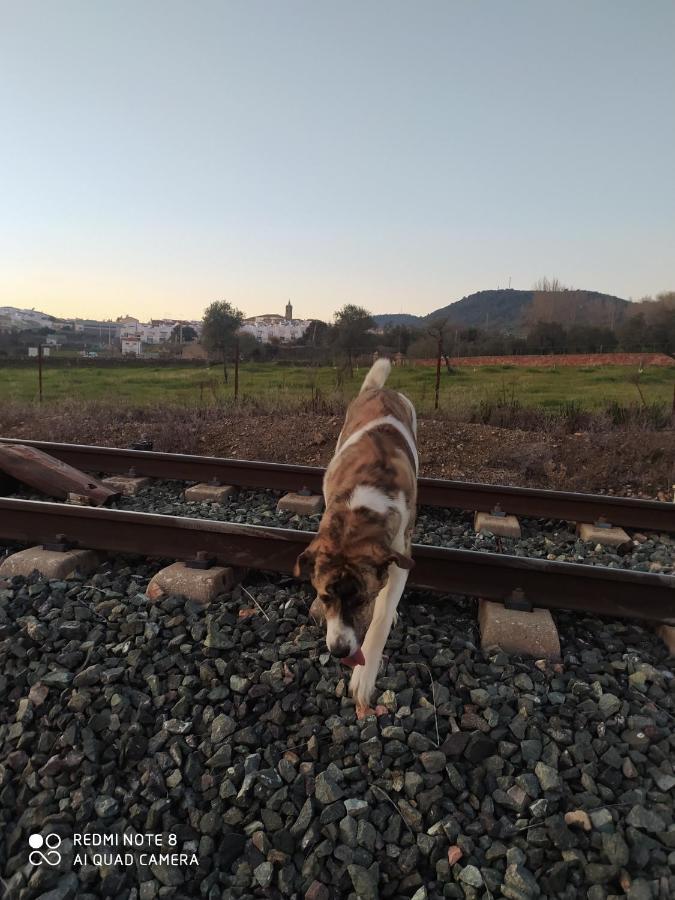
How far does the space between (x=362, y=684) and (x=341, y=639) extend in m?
0.51

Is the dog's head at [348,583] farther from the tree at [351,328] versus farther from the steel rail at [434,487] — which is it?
the tree at [351,328]

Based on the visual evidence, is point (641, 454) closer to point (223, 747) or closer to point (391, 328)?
point (223, 747)

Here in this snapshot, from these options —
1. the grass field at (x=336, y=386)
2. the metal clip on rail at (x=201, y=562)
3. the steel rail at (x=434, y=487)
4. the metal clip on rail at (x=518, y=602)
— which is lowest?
the metal clip on rail at (x=518, y=602)

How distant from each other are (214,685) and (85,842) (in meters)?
0.94

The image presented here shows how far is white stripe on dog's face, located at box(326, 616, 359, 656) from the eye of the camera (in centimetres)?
281

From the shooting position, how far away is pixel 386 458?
158 inches

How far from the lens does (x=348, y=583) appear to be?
2900 millimetres

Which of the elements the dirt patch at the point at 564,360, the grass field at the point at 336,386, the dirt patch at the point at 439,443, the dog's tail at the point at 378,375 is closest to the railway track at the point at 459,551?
the dog's tail at the point at 378,375

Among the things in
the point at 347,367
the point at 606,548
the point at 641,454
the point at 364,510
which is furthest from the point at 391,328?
the point at 364,510

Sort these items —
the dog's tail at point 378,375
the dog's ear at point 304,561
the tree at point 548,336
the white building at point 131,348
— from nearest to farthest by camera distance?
the dog's ear at point 304,561 < the dog's tail at point 378,375 < the tree at point 548,336 < the white building at point 131,348

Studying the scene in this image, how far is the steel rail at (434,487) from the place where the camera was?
6270mm

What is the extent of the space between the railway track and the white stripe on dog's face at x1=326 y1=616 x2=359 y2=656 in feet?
5.18

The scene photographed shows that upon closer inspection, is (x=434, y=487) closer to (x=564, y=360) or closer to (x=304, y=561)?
(x=304, y=561)

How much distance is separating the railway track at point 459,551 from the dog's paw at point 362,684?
1241 millimetres
